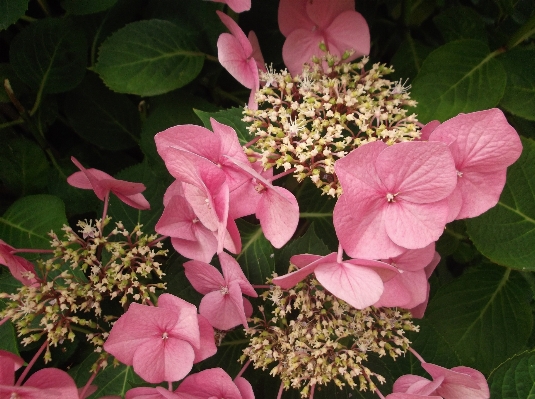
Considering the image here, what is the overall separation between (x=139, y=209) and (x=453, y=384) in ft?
1.92

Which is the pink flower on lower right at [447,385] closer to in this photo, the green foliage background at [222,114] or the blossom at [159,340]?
the green foliage background at [222,114]

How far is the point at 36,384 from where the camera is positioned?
30.4 inches

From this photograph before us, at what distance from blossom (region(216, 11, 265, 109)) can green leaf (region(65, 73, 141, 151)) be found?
1.36 feet

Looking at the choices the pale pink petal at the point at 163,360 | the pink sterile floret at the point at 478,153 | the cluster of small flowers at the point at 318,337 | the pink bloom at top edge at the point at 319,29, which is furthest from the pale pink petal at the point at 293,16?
the pale pink petal at the point at 163,360

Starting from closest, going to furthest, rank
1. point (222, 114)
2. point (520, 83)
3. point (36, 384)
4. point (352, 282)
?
point (352, 282), point (36, 384), point (222, 114), point (520, 83)

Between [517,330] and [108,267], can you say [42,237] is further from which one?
[517,330]

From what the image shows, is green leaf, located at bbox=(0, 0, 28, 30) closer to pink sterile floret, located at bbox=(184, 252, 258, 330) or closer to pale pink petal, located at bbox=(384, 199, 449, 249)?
pink sterile floret, located at bbox=(184, 252, 258, 330)

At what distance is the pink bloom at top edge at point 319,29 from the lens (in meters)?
0.89

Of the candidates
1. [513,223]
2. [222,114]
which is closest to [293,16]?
[222,114]

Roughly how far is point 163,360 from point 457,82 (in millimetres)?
679

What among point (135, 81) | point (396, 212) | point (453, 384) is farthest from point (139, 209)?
point (453, 384)

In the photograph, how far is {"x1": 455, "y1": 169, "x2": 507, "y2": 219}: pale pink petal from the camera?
0.73 m

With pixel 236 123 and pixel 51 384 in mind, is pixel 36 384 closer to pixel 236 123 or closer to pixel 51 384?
pixel 51 384

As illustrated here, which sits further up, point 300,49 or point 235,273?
point 300,49
